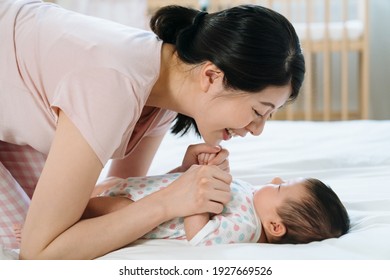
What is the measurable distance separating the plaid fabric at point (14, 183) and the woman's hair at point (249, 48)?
46cm

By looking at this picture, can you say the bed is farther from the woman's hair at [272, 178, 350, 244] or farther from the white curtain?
the white curtain

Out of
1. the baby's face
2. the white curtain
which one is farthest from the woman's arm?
the white curtain

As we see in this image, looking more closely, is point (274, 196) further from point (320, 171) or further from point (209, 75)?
point (320, 171)

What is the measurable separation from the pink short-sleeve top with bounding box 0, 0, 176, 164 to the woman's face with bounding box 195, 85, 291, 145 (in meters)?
0.14

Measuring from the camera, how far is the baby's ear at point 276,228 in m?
1.21

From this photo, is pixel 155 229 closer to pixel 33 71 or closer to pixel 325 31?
pixel 33 71

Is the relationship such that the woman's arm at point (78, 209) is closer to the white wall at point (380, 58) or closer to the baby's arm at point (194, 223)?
the baby's arm at point (194, 223)

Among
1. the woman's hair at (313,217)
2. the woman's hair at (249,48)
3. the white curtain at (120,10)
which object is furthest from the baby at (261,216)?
the white curtain at (120,10)

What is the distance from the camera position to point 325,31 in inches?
136

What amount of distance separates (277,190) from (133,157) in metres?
0.48

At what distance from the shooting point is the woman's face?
1.22 m

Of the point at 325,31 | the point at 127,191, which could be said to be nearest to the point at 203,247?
the point at 127,191

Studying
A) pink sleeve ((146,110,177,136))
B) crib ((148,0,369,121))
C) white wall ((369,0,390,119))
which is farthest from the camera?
white wall ((369,0,390,119))
